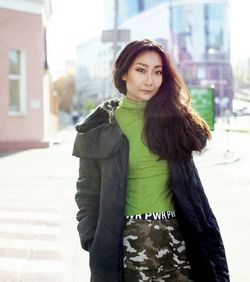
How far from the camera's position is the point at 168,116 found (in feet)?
7.72

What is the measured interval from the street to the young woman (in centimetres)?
51

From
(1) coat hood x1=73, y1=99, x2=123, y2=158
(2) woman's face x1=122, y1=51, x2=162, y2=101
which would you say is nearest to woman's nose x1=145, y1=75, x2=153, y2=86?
(2) woman's face x1=122, y1=51, x2=162, y2=101

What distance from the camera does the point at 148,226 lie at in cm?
220

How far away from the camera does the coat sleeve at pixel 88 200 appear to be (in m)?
2.31

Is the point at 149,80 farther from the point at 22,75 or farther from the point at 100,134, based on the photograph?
the point at 22,75

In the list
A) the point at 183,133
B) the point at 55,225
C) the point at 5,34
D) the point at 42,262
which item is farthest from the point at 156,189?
the point at 5,34

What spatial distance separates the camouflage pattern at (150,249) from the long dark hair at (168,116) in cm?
29

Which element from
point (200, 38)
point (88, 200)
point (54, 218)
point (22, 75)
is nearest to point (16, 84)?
point (22, 75)

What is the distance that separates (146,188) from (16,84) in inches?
690

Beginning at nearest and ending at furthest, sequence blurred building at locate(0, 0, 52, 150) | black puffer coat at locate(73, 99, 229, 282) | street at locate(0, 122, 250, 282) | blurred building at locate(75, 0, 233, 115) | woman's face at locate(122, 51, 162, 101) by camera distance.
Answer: black puffer coat at locate(73, 99, 229, 282) < woman's face at locate(122, 51, 162, 101) < street at locate(0, 122, 250, 282) < blurred building at locate(0, 0, 52, 150) < blurred building at locate(75, 0, 233, 115)

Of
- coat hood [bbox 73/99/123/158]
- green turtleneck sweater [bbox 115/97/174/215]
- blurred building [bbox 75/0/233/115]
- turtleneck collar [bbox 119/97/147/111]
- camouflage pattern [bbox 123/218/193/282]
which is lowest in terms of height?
camouflage pattern [bbox 123/218/193/282]

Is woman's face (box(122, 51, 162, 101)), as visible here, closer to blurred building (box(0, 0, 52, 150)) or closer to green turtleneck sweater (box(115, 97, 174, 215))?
green turtleneck sweater (box(115, 97, 174, 215))

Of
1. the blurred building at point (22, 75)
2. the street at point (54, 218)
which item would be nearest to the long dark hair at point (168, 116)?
the street at point (54, 218)

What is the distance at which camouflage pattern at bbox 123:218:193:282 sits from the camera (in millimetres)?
2211
